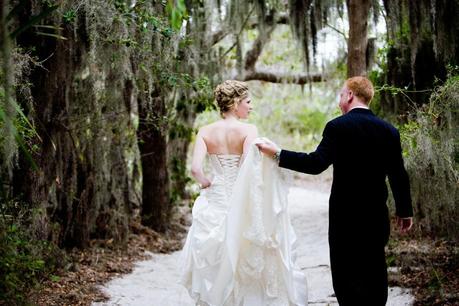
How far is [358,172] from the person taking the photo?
3.82m

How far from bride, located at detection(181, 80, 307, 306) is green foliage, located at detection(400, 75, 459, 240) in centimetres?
165

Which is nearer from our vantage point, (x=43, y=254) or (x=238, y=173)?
(x=238, y=173)

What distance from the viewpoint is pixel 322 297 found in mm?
5938

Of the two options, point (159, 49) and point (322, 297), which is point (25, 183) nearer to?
point (159, 49)

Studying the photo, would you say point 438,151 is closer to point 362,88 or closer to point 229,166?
point 362,88

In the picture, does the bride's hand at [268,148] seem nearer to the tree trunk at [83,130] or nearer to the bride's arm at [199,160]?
the bride's arm at [199,160]

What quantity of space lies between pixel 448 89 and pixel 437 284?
1720 millimetres

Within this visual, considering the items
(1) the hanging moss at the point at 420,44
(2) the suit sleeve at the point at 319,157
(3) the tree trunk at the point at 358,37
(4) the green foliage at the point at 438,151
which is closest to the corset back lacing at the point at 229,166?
(2) the suit sleeve at the point at 319,157

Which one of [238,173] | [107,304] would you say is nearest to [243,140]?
[238,173]

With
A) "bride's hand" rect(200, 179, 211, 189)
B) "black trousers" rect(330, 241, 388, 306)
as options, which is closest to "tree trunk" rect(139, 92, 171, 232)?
"bride's hand" rect(200, 179, 211, 189)

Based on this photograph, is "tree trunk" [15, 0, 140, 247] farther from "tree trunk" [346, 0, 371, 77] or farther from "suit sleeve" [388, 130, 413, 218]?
"suit sleeve" [388, 130, 413, 218]

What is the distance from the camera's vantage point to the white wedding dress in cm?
422

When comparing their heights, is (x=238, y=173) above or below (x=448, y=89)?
below

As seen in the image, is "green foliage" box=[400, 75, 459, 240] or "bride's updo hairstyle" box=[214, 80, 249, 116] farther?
"green foliage" box=[400, 75, 459, 240]
